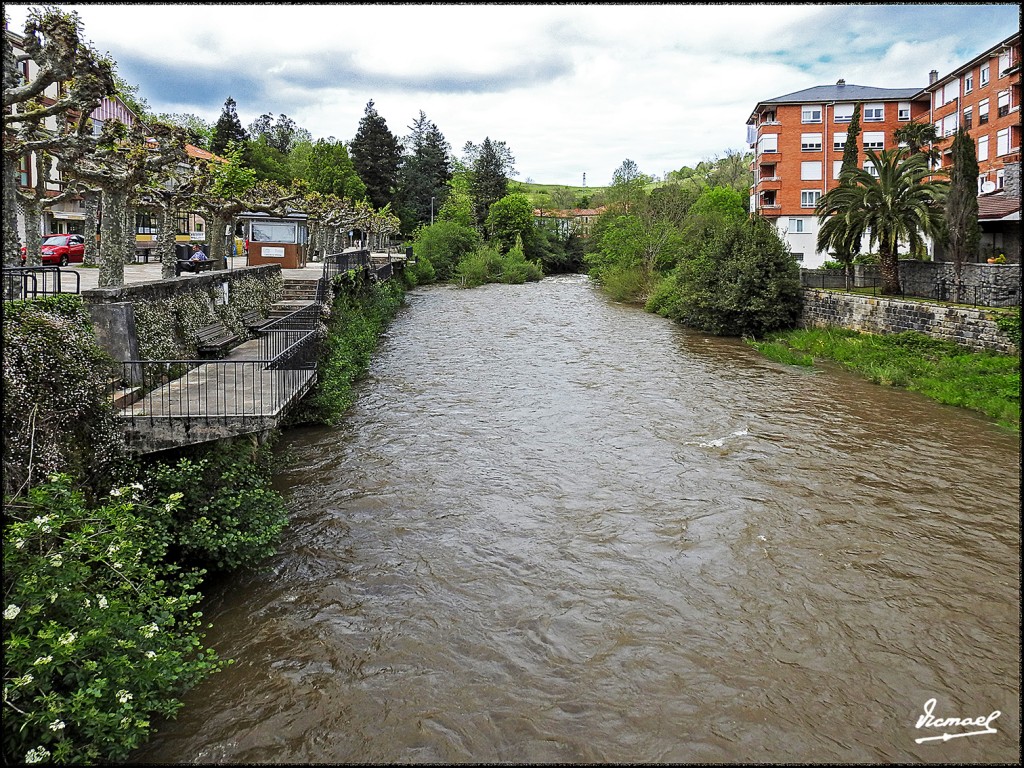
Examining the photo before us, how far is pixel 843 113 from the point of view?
5681 cm

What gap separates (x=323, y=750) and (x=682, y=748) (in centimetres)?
302

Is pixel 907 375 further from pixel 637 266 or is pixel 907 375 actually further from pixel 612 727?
pixel 637 266

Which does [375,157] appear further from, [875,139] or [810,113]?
[875,139]

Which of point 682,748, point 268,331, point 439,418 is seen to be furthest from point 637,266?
point 682,748

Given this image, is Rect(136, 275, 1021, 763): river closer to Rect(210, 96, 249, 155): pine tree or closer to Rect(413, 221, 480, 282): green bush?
Rect(413, 221, 480, 282): green bush

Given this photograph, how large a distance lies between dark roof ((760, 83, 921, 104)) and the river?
45282mm

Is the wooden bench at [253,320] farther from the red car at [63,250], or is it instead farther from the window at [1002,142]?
the window at [1002,142]

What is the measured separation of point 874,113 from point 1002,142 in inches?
604

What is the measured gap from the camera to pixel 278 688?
746cm

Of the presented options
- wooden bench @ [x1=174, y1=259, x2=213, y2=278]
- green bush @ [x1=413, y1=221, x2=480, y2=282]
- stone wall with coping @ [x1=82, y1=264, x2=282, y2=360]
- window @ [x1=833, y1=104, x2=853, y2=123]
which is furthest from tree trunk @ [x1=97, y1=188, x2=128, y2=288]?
window @ [x1=833, y1=104, x2=853, y2=123]

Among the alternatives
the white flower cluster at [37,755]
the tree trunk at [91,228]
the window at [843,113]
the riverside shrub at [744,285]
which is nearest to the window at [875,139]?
the window at [843,113]

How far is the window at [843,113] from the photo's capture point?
5669 cm

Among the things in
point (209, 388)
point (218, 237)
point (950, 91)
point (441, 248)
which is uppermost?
point (950, 91)

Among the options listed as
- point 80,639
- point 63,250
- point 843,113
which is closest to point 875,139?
point 843,113
